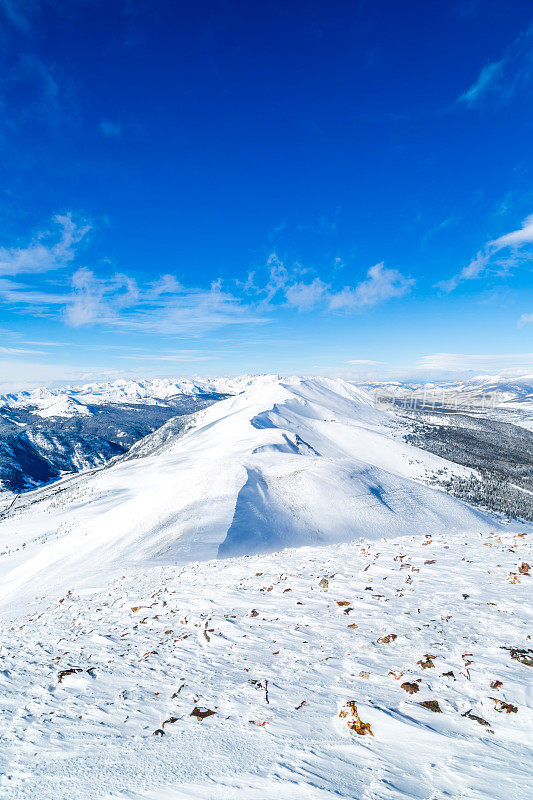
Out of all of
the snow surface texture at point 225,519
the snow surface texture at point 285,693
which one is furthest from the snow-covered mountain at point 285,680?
the snow surface texture at point 225,519

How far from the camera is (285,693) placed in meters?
6.60

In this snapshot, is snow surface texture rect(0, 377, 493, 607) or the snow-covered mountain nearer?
the snow-covered mountain

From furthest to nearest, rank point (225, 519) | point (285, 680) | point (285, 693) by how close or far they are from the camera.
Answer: point (225, 519)
point (285, 680)
point (285, 693)

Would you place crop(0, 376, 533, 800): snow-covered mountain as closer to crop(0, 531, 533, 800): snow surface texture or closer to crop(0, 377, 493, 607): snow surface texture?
crop(0, 531, 533, 800): snow surface texture

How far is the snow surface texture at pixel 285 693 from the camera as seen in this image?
4426 mm

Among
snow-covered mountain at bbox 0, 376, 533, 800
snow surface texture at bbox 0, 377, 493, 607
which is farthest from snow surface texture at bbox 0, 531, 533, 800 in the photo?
snow surface texture at bbox 0, 377, 493, 607

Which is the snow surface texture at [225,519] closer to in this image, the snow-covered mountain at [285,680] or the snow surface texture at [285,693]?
the snow-covered mountain at [285,680]

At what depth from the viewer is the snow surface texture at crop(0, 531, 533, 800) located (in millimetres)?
4426

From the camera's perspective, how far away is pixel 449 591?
434 inches

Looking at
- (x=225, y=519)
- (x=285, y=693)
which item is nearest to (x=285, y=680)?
(x=285, y=693)

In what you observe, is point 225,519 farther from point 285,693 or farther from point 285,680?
point 285,693

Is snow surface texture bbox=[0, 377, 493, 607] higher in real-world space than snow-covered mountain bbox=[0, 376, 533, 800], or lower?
lower

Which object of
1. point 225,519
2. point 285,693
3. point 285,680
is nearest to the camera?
point 285,693

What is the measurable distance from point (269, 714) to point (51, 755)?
3.36 metres
